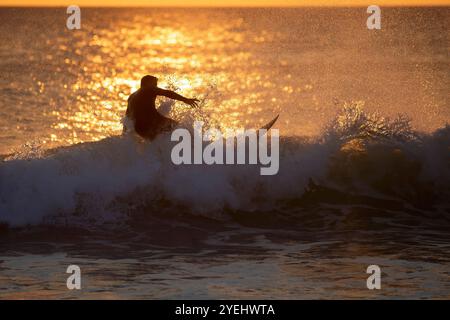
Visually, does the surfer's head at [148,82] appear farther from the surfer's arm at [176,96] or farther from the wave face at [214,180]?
the wave face at [214,180]

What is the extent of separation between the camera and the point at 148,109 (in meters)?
16.1

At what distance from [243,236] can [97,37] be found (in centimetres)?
6176

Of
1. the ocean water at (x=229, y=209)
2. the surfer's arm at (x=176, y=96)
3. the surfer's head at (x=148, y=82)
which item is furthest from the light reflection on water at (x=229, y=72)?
the surfer's arm at (x=176, y=96)

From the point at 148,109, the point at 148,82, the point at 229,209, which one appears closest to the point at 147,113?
the point at 148,109

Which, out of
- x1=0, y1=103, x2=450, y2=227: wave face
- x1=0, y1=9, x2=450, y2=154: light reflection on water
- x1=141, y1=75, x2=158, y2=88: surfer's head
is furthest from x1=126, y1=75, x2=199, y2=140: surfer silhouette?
x1=0, y1=9, x2=450, y2=154: light reflection on water

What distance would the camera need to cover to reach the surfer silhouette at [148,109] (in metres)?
16.0

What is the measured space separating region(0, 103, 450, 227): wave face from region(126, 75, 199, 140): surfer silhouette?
1.07 ft

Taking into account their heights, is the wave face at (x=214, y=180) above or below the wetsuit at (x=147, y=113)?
below

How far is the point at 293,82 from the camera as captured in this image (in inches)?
1485

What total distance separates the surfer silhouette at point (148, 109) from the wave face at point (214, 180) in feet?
1.07

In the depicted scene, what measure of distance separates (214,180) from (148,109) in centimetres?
187
